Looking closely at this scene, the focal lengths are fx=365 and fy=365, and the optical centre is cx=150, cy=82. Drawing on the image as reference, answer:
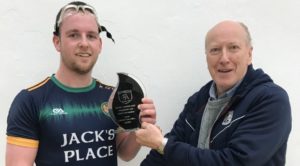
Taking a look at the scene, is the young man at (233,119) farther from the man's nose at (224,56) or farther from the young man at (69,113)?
the young man at (69,113)

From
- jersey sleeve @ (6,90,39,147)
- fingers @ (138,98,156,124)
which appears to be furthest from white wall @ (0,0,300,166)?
fingers @ (138,98,156,124)

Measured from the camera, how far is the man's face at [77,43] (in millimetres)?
1647

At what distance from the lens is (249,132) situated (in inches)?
57.5

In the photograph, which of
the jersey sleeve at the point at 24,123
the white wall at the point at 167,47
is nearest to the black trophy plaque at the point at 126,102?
the jersey sleeve at the point at 24,123

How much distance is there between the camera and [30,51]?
1998 millimetres

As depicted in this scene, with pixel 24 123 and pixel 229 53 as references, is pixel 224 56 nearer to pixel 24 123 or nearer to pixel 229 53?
pixel 229 53

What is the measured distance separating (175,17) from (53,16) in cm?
69

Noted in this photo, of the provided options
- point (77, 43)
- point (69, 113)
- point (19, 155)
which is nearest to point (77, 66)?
point (77, 43)

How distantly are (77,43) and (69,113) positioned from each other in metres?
0.32

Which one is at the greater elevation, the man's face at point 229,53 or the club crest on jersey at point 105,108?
the man's face at point 229,53

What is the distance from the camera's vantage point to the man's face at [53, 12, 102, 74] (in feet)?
5.41

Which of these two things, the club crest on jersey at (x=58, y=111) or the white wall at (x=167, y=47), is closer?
the club crest on jersey at (x=58, y=111)

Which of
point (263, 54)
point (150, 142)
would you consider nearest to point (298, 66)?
point (263, 54)

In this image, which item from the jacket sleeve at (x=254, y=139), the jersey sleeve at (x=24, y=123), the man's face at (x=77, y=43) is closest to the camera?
the jacket sleeve at (x=254, y=139)
